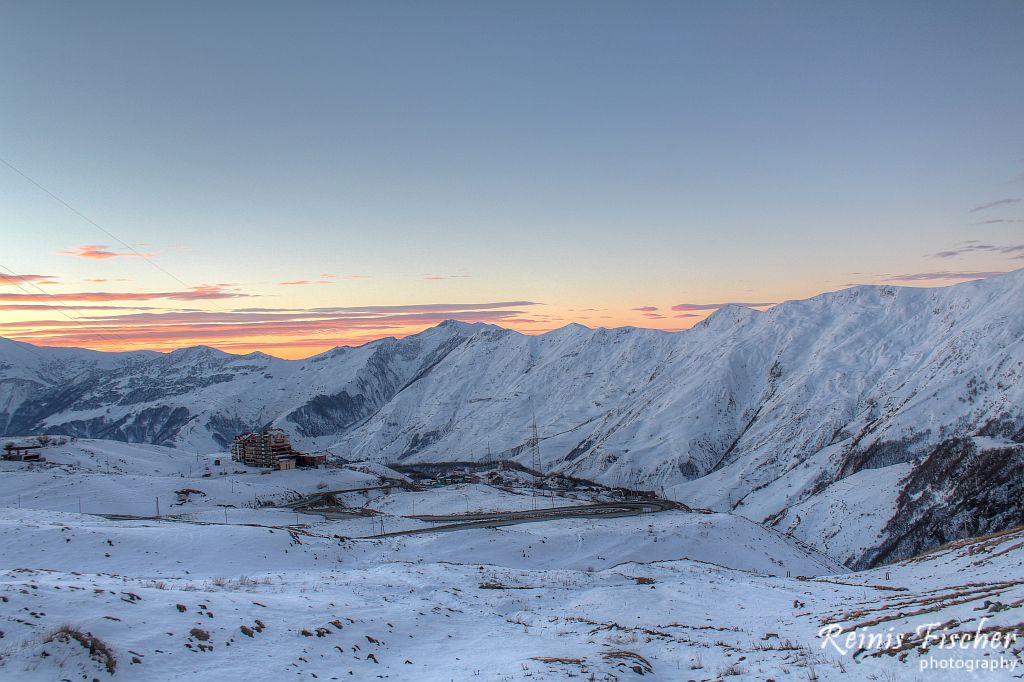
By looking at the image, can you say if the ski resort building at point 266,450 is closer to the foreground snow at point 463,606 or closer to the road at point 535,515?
the road at point 535,515

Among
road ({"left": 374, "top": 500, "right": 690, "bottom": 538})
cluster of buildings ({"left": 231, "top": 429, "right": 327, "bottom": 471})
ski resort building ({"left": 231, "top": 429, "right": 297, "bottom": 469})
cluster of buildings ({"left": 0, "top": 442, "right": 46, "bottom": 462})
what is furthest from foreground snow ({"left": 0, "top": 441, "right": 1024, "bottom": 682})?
ski resort building ({"left": 231, "top": 429, "right": 297, "bottom": 469})

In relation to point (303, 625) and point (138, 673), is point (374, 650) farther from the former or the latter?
point (138, 673)

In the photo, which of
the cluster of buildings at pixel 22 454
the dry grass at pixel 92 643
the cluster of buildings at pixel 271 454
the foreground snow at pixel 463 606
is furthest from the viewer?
the cluster of buildings at pixel 271 454

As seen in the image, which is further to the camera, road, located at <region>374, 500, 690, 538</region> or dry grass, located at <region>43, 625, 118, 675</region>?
road, located at <region>374, 500, 690, 538</region>

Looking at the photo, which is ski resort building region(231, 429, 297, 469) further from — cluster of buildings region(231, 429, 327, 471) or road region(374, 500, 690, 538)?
road region(374, 500, 690, 538)

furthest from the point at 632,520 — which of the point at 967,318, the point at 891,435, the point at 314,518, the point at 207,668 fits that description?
the point at 967,318

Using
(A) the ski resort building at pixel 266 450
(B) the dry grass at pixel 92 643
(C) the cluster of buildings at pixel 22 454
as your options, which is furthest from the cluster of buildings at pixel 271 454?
(B) the dry grass at pixel 92 643

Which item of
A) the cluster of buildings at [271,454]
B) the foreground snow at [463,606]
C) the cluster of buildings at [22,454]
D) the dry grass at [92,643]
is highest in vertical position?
the dry grass at [92,643]

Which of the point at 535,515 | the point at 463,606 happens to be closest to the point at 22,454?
the point at 535,515

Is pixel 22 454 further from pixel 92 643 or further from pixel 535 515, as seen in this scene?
pixel 92 643
